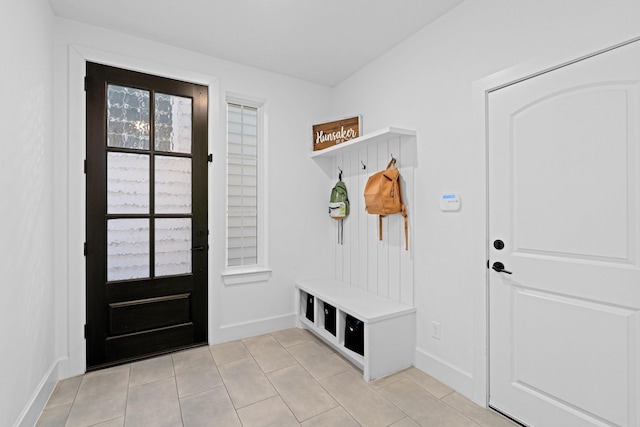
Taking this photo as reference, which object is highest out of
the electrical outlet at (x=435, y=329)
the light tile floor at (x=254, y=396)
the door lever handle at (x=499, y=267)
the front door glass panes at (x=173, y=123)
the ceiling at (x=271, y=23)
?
the ceiling at (x=271, y=23)

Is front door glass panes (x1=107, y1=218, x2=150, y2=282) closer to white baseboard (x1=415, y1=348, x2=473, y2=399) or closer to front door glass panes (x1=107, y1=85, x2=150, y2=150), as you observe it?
front door glass panes (x1=107, y1=85, x2=150, y2=150)

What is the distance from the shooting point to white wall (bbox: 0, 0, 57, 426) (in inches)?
57.9

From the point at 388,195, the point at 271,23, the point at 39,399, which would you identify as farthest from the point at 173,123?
the point at 39,399

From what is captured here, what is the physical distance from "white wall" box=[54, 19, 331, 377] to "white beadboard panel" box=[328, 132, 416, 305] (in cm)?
31

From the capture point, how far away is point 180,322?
8.88 feet

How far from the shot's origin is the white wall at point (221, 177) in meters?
2.29

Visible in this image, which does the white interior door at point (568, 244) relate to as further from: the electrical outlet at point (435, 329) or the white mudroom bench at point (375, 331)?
the white mudroom bench at point (375, 331)

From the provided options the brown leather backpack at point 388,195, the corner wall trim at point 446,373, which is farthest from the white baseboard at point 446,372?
the brown leather backpack at point 388,195

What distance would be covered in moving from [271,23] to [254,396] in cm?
269

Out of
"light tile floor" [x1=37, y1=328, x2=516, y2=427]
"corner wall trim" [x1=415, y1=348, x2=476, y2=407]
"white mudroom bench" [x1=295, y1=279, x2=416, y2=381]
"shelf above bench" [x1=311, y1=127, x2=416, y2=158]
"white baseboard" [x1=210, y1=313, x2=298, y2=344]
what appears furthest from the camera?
"white baseboard" [x1=210, y1=313, x2=298, y2=344]

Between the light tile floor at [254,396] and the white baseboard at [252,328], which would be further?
the white baseboard at [252,328]

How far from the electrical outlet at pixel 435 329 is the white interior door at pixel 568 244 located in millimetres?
391

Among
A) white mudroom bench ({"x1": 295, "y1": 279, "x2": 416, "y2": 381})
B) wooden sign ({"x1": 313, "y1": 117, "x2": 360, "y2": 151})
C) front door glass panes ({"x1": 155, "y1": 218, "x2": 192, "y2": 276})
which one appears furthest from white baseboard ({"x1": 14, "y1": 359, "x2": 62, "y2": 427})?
wooden sign ({"x1": 313, "y1": 117, "x2": 360, "y2": 151})

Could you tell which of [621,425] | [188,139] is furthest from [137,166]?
[621,425]
